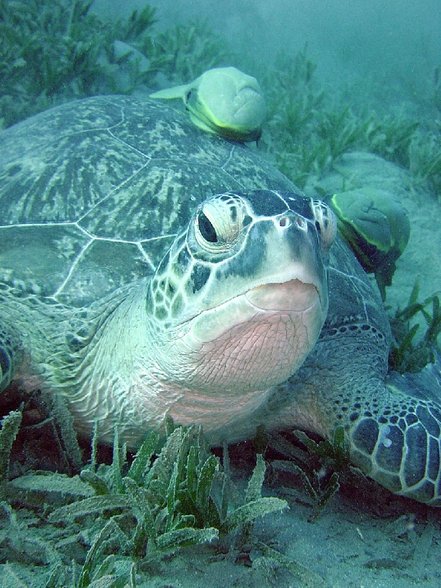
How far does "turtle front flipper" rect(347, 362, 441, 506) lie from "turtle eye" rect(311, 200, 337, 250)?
32.8 inches

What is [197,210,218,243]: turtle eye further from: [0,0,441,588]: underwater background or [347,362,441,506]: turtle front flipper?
[347,362,441,506]: turtle front flipper

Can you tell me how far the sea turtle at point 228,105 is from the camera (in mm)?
2754

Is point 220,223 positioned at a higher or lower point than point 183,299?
higher

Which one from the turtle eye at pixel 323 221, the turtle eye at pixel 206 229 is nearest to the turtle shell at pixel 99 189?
the turtle eye at pixel 206 229

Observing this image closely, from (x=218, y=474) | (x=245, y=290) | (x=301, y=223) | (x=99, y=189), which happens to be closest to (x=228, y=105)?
(x=99, y=189)

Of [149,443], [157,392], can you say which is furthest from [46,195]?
[149,443]

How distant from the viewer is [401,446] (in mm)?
1696

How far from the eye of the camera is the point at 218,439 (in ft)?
5.90

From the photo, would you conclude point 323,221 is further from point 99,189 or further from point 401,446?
point 99,189

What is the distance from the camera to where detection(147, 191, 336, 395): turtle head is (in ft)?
3.59

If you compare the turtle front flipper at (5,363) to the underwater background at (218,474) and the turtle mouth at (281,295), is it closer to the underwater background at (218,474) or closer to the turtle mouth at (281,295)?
the underwater background at (218,474)

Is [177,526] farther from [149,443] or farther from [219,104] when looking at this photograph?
[219,104]

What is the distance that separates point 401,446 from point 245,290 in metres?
1.00

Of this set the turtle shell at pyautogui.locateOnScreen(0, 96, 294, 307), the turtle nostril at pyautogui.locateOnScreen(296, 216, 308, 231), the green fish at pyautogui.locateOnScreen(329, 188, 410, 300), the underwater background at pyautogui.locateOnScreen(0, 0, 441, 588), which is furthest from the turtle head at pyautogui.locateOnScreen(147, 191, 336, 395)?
the green fish at pyautogui.locateOnScreen(329, 188, 410, 300)
